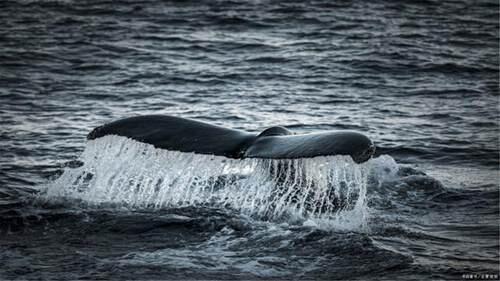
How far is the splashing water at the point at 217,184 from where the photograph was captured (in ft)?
23.3

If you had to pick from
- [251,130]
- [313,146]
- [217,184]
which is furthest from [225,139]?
[251,130]

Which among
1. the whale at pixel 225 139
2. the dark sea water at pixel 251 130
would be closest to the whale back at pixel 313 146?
the whale at pixel 225 139

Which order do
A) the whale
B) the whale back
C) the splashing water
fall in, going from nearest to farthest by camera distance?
the whale back < the whale < the splashing water

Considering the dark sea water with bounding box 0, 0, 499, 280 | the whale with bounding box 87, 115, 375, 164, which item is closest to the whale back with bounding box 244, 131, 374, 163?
the whale with bounding box 87, 115, 375, 164

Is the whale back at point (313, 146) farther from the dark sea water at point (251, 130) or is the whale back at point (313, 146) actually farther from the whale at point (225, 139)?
the dark sea water at point (251, 130)

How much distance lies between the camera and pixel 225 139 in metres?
7.05

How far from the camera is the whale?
6332 millimetres

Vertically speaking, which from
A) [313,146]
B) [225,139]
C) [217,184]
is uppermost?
[313,146]

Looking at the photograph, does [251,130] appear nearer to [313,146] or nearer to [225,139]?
[225,139]

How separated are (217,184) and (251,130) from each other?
314 centimetres

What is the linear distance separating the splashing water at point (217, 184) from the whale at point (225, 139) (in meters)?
0.06

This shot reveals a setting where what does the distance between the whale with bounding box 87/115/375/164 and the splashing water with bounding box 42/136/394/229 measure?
59 millimetres

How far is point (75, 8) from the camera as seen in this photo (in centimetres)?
2192

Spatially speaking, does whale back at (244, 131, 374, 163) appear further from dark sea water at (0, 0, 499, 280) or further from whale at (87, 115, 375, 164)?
dark sea water at (0, 0, 499, 280)
